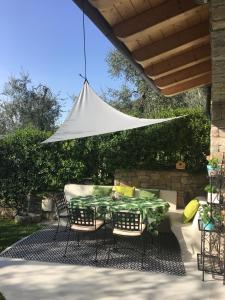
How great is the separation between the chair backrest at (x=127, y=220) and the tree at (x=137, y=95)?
34.4 feet

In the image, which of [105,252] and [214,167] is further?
[105,252]

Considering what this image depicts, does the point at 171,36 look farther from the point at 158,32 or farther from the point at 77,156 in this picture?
the point at 77,156

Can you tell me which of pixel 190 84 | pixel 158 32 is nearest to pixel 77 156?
pixel 190 84

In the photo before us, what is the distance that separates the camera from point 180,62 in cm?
568

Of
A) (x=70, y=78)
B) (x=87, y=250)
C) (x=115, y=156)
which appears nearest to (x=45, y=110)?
(x=70, y=78)

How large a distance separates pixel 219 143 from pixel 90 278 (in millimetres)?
2586

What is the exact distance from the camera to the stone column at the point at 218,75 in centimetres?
282

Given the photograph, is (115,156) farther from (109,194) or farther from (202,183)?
(202,183)

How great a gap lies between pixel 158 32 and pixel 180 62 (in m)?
1.41

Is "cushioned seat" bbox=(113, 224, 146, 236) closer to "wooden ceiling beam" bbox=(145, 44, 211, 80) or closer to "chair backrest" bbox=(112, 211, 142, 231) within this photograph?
"chair backrest" bbox=(112, 211, 142, 231)

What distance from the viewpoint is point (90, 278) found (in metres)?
4.49

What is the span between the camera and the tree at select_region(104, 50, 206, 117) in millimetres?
16000

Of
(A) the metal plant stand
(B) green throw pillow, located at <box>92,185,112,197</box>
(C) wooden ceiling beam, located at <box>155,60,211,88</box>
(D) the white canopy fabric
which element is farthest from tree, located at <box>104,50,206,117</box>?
(A) the metal plant stand

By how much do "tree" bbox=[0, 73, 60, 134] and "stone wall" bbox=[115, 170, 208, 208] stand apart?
40.1ft
